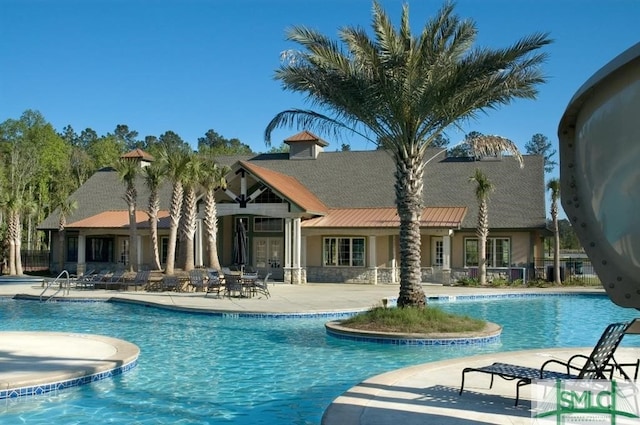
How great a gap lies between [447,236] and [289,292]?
29.7ft

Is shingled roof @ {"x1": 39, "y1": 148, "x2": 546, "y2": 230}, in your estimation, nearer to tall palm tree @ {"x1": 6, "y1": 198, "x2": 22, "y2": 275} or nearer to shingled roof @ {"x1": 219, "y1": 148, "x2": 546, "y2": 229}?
shingled roof @ {"x1": 219, "y1": 148, "x2": 546, "y2": 229}

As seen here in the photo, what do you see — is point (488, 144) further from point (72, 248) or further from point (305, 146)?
point (72, 248)

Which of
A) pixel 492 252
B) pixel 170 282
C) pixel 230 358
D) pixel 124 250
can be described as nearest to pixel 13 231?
pixel 124 250

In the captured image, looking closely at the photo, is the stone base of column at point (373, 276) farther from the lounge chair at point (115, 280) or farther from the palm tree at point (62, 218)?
the palm tree at point (62, 218)

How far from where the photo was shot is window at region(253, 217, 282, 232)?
34375 millimetres

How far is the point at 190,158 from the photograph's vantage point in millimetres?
27781

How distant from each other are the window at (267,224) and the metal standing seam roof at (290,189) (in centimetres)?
198

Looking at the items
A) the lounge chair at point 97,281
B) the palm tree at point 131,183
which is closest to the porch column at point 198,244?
the palm tree at point 131,183

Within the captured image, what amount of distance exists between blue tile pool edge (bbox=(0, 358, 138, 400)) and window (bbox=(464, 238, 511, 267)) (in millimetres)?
24776

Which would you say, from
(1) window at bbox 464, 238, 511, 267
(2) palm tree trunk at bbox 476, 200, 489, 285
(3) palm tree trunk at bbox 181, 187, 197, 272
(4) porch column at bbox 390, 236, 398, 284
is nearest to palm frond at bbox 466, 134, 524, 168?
(2) palm tree trunk at bbox 476, 200, 489, 285

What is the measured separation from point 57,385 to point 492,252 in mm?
26804

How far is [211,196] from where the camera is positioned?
2955cm

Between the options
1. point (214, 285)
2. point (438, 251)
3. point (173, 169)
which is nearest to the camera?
point (214, 285)

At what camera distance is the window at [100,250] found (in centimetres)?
3816
